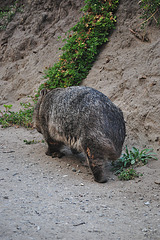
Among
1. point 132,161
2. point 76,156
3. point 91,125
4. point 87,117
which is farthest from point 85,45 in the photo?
point 132,161

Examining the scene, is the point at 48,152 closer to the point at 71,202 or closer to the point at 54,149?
the point at 54,149

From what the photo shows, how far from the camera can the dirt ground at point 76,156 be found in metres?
2.65

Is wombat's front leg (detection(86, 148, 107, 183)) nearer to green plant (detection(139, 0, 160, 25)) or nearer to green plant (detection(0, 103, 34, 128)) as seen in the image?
green plant (detection(0, 103, 34, 128))

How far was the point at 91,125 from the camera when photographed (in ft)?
12.7

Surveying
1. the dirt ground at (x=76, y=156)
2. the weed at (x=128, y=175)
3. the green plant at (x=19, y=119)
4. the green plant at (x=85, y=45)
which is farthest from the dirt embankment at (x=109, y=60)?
the green plant at (x=19, y=119)

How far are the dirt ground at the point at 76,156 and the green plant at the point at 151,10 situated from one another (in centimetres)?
25

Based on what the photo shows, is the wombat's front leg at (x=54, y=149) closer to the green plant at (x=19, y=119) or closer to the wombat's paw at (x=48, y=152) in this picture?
the wombat's paw at (x=48, y=152)

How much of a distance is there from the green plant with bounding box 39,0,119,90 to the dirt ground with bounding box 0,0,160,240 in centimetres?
25

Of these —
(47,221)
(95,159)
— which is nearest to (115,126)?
(95,159)

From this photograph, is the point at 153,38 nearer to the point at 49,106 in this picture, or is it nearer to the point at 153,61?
the point at 153,61

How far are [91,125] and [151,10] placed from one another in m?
3.91

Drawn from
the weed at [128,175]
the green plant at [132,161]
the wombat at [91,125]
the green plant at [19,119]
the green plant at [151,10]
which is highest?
the green plant at [151,10]

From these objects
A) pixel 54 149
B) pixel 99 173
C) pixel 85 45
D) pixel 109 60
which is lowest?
pixel 99 173

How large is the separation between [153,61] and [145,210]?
3.78m
